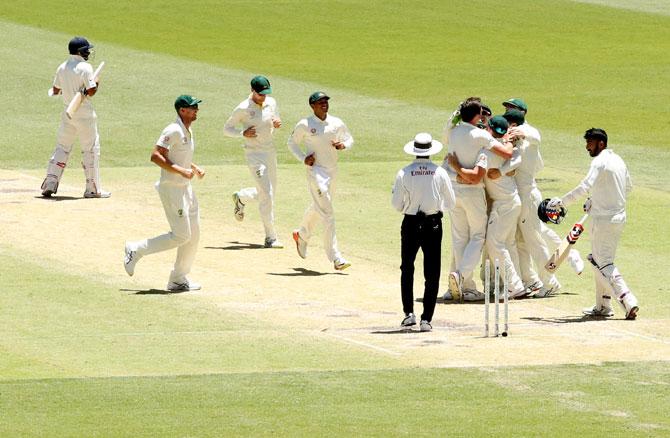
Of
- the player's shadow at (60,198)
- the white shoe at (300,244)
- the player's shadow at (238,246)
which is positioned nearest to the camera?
the white shoe at (300,244)

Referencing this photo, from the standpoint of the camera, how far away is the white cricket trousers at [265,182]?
69.4 ft

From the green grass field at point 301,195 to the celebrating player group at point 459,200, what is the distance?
0.59 m

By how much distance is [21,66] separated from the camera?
38156 millimetres

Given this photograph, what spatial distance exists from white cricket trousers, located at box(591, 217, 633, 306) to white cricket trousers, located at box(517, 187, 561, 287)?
58.8 inches

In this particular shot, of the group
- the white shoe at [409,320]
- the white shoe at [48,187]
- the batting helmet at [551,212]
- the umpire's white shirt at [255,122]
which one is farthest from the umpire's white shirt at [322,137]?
the white shoe at [48,187]

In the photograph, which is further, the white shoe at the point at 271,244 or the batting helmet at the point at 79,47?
the batting helmet at the point at 79,47

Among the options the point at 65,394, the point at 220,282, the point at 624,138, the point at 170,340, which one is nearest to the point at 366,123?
the point at 624,138

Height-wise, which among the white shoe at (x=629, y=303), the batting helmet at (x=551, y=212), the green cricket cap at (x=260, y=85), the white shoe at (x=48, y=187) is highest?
the green cricket cap at (x=260, y=85)

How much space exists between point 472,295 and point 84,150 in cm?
833

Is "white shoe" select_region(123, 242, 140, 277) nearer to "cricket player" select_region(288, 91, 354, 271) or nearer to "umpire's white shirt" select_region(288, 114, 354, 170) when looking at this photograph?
"cricket player" select_region(288, 91, 354, 271)

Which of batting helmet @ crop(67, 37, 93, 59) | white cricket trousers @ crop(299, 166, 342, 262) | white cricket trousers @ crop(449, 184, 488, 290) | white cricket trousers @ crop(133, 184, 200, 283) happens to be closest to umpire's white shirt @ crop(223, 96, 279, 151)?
white cricket trousers @ crop(299, 166, 342, 262)

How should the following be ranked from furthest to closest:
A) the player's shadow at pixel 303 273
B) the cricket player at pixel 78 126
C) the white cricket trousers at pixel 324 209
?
1. the cricket player at pixel 78 126
2. the white cricket trousers at pixel 324 209
3. the player's shadow at pixel 303 273

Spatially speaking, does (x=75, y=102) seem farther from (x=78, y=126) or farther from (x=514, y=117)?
(x=514, y=117)

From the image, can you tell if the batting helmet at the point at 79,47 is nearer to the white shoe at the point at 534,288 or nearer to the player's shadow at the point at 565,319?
the white shoe at the point at 534,288
